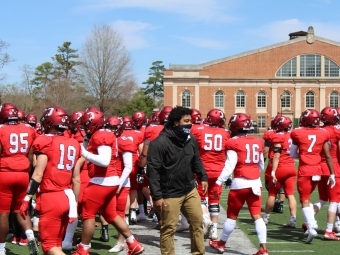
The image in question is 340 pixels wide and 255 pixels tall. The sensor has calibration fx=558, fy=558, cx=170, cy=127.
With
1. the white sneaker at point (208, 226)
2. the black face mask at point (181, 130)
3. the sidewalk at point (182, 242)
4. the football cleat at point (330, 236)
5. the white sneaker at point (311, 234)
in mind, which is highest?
the black face mask at point (181, 130)

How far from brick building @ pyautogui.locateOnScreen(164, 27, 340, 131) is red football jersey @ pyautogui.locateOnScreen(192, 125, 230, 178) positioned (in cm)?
5871

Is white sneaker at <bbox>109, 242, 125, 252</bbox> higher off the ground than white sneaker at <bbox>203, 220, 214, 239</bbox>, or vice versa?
white sneaker at <bbox>203, 220, 214, 239</bbox>

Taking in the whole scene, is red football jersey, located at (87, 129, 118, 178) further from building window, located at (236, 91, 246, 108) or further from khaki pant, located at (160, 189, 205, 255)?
building window, located at (236, 91, 246, 108)

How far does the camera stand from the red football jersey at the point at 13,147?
7.61 metres

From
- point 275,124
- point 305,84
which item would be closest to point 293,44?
point 305,84

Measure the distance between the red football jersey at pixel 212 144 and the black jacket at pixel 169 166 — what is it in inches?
105

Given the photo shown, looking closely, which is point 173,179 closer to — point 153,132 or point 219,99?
point 153,132

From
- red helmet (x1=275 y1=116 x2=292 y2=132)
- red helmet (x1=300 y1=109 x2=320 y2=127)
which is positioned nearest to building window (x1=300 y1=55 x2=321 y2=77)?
red helmet (x1=275 y1=116 x2=292 y2=132)

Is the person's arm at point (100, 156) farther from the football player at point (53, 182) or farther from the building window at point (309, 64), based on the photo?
the building window at point (309, 64)

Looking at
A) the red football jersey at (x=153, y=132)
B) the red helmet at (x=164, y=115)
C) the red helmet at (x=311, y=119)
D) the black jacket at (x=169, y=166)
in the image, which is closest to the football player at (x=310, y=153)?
the red helmet at (x=311, y=119)

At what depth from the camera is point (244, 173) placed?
7.96 meters

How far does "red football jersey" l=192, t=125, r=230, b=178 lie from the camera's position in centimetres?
939

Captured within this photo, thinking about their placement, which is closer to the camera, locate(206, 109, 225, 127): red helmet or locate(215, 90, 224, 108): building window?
locate(206, 109, 225, 127): red helmet

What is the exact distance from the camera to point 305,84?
224 feet
